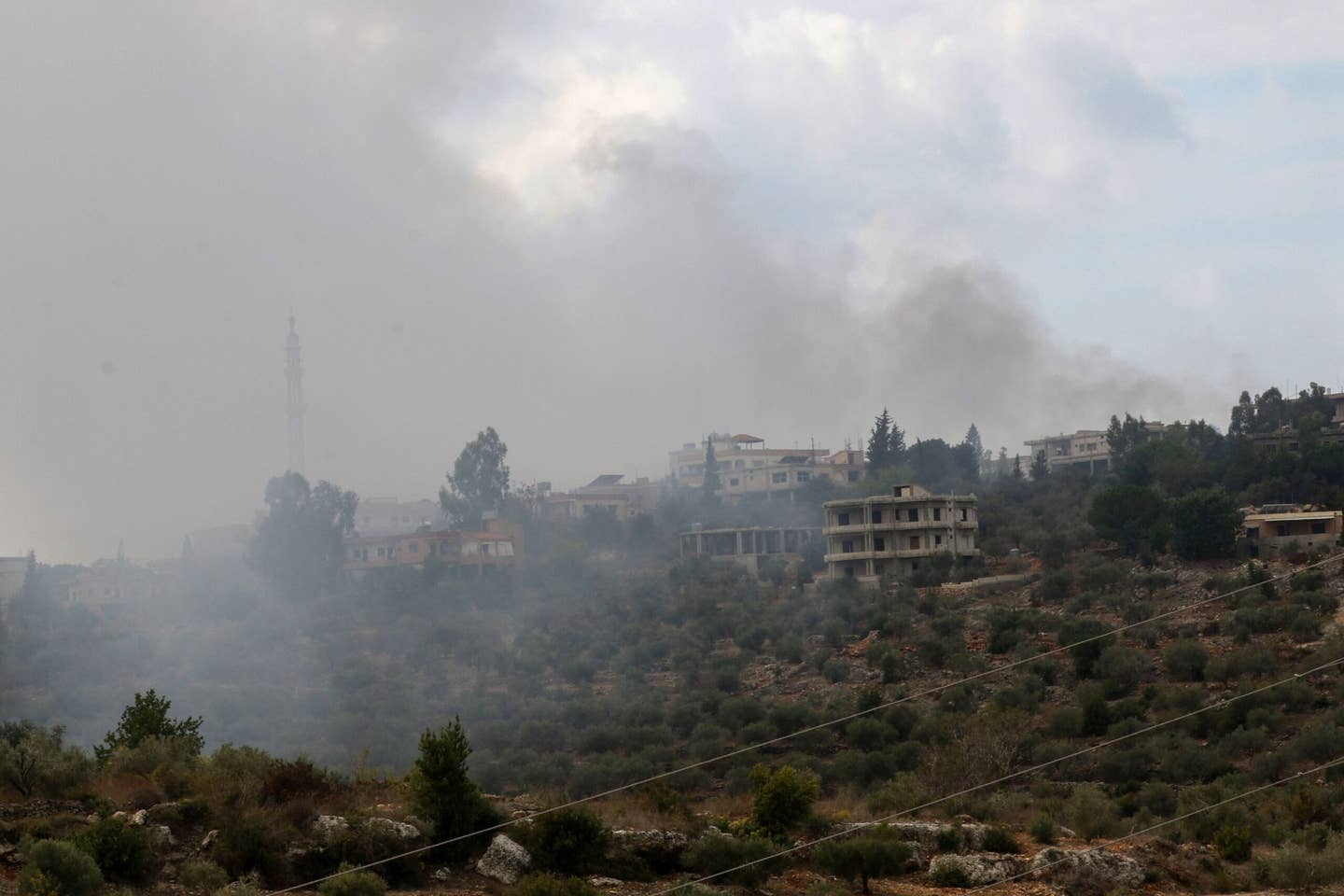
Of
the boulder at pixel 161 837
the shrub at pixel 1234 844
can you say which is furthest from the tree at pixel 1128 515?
the boulder at pixel 161 837

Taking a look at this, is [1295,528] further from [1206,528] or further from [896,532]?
[896,532]

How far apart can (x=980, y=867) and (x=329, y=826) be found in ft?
43.3

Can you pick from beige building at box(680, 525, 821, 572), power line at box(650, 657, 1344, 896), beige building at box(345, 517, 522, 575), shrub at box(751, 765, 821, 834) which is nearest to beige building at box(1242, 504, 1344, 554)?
power line at box(650, 657, 1344, 896)

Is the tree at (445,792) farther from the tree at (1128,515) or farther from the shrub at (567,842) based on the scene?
the tree at (1128,515)

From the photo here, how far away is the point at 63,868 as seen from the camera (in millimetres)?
24906

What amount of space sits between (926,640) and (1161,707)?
16.9 m

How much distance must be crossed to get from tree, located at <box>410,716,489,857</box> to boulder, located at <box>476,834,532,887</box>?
683mm

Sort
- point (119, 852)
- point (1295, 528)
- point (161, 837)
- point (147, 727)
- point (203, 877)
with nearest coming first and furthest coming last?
point (119, 852) → point (203, 877) → point (161, 837) → point (147, 727) → point (1295, 528)

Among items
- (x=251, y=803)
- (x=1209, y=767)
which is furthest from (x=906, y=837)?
(x=1209, y=767)

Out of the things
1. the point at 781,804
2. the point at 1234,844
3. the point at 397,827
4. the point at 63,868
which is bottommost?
the point at 1234,844

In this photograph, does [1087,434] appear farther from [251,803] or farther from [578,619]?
[251,803]

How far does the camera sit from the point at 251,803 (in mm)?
29672

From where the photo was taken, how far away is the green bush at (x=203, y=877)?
87.8ft

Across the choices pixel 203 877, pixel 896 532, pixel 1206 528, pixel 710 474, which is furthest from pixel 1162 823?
pixel 710 474
